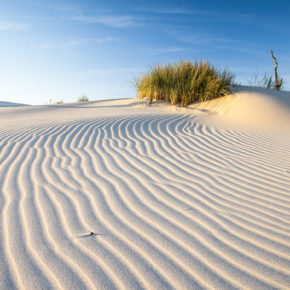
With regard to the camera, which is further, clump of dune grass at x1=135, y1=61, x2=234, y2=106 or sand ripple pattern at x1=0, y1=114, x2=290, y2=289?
clump of dune grass at x1=135, y1=61, x2=234, y2=106

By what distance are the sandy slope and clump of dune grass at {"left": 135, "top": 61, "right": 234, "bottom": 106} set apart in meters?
4.85

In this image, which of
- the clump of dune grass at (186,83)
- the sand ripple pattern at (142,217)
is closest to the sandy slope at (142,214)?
the sand ripple pattern at (142,217)

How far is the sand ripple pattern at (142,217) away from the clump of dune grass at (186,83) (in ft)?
17.0

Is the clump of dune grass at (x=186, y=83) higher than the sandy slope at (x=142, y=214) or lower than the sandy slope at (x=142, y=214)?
higher

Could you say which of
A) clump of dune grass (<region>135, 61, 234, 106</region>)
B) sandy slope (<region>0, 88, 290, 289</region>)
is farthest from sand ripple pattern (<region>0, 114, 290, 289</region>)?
clump of dune grass (<region>135, 61, 234, 106</region>)

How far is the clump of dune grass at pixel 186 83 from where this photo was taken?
9328mm

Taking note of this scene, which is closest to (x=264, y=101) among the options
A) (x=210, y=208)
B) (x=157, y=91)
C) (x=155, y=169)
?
(x=157, y=91)

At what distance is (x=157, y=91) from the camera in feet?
32.3

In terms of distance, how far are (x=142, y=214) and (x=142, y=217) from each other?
5 centimetres

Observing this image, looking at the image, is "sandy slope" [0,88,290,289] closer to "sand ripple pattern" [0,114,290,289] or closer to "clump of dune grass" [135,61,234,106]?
"sand ripple pattern" [0,114,290,289]

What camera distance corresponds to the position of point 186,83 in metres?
9.45

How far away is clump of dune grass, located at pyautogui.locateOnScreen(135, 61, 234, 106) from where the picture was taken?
30.6 ft

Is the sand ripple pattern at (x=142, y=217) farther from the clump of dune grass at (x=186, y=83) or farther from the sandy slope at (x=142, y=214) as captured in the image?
the clump of dune grass at (x=186, y=83)

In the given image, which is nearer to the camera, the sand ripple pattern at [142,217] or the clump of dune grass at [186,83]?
the sand ripple pattern at [142,217]
